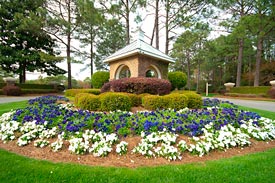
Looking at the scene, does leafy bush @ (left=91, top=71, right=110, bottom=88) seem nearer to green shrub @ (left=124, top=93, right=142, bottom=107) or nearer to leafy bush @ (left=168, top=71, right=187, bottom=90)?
leafy bush @ (left=168, top=71, right=187, bottom=90)

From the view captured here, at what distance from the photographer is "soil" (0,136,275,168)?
2283 millimetres

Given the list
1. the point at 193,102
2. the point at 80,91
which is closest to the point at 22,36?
the point at 80,91

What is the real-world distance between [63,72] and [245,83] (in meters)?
26.1

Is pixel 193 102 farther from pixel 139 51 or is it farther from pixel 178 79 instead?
pixel 178 79

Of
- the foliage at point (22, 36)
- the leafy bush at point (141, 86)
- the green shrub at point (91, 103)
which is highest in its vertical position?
the foliage at point (22, 36)

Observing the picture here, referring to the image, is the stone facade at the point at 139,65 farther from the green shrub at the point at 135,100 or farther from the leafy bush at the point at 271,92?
the leafy bush at the point at 271,92

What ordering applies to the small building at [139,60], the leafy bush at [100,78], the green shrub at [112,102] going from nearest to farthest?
the green shrub at [112,102] → the small building at [139,60] → the leafy bush at [100,78]

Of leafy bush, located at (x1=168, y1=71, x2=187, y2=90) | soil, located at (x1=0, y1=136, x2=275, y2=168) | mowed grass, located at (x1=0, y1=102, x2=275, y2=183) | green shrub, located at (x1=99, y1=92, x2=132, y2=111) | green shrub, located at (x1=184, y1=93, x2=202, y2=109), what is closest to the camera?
mowed grass, located at (x1=0, y1=102, x2=275, y2=183)

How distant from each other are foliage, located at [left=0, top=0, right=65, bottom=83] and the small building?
34.7 ft

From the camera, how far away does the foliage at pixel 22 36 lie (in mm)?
15283

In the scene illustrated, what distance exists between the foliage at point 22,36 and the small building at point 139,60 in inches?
417

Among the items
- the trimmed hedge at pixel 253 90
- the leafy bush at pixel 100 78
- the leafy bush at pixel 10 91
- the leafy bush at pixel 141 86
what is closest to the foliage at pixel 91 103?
the leafy bush at pixel 141 86

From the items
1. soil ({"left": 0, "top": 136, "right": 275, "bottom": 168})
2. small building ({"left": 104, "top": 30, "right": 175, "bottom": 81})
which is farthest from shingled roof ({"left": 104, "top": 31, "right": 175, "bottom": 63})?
soil ({"left": 0, "top": 136, "right": 275, "bottom": 168})

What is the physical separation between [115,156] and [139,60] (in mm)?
6070
